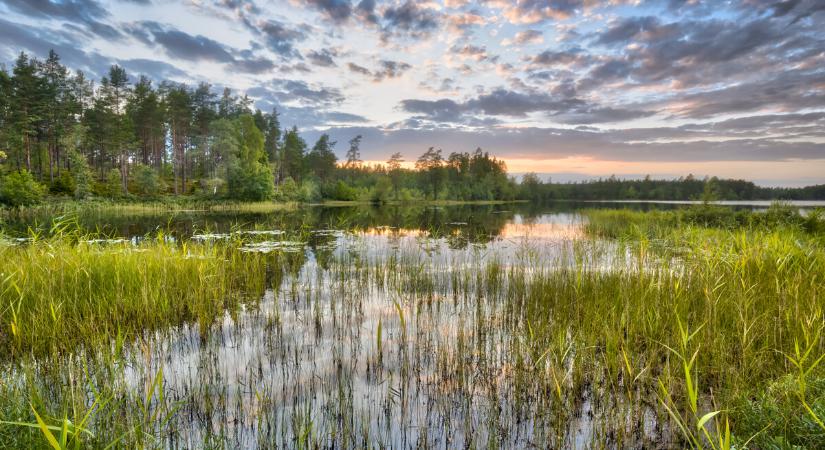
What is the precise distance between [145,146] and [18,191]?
32.1 meters

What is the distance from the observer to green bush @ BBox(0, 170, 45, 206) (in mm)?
31219

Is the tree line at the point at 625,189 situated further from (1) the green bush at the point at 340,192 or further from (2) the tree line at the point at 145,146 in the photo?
(1) the green bush at the point at 340,192

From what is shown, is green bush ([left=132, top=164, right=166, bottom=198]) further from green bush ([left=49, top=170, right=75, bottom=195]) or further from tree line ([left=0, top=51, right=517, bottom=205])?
green bush ([left=49, top=170, right=75, bottom=195])

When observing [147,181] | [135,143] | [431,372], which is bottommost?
[431,372]

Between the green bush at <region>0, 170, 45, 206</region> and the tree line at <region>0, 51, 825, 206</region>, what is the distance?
0.08 m

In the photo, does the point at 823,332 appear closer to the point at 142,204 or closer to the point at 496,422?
the point at 496,422

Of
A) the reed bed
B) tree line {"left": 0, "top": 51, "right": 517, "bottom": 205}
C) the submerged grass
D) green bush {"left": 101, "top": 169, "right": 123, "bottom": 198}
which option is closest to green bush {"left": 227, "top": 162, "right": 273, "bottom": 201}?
tree line {"left": 0, "top": 51, "right": 517, "bottom": 205}

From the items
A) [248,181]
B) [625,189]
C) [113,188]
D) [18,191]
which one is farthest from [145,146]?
[625,189]

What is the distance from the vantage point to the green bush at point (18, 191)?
31.2 meters

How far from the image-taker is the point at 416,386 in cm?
445

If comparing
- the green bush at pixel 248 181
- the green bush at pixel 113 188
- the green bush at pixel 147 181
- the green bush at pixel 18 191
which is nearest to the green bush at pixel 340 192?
the green bush at pixel 248 181

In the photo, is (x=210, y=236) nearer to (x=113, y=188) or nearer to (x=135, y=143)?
(x=113, y=188)

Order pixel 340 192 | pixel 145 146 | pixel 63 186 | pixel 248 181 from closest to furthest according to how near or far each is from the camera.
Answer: pixel 63 186
pixel 248 181
pixel 145 146
pixel 340 192

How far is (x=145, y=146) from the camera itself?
60.6 metres
